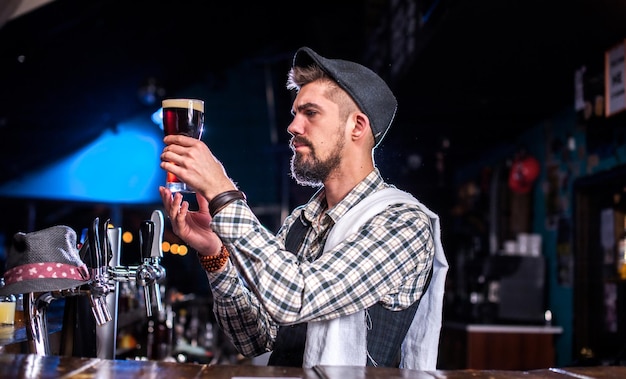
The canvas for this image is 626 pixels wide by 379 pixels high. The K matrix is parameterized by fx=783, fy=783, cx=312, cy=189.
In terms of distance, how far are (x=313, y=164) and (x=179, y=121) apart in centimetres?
34

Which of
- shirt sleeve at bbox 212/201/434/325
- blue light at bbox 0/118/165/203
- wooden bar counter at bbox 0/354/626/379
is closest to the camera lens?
wooden bar counter at bbox 0/354/626/379

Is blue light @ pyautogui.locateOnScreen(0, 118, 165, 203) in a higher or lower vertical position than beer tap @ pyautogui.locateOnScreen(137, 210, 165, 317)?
higher

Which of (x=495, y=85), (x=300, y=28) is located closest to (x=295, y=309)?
(x=495, y=85)

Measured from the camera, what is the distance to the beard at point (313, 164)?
1.81 meters

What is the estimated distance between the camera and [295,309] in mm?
1522

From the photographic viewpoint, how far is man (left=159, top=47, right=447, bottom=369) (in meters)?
1.53

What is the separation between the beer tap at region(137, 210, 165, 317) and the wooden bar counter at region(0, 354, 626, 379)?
0.84 ft

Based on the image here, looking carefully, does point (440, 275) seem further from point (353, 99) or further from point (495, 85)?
point (495, 85)

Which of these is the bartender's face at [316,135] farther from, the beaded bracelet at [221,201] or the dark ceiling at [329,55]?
the dark ceiling at [329,55]

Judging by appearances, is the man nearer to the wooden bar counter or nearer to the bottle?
the wooden bar counter

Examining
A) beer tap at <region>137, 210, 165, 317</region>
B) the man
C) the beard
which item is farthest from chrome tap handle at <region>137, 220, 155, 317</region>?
the beard

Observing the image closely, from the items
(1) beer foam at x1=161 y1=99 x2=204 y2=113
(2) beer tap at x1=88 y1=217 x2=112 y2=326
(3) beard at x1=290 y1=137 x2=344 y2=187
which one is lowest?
(2) beer tap at x1=88 y1=217 x2=112 y2=326

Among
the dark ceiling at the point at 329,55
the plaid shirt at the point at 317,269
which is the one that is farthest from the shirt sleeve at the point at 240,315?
the dark ceiling at the point at 329,55

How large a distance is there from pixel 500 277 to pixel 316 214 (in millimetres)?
4303
